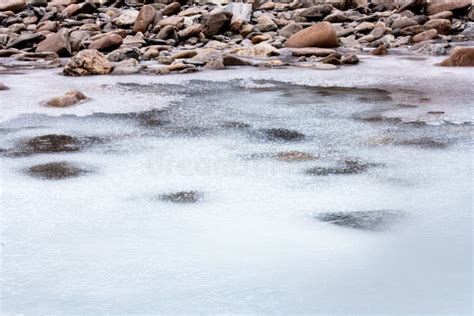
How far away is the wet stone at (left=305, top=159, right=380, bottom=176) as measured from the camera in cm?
315

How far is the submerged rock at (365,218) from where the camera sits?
97.9 inches

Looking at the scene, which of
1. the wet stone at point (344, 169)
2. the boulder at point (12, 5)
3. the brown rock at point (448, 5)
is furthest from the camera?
the boulder at point (12, 5)

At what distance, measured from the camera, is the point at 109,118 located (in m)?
4.54

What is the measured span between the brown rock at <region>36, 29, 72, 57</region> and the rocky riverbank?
0.01m

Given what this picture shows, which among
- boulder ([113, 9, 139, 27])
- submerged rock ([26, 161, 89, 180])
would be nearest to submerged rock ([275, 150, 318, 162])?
submerged rock ([26, 161, 89, 180])

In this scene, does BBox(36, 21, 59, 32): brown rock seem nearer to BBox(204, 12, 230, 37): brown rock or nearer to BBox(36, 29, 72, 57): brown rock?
BBox(36, 29, 72, 57): brown rock

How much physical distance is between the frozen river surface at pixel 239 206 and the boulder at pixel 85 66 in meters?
1.68

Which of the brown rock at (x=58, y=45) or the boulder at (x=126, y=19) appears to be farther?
the boulder at (x=126, y=19)

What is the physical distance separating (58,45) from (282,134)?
19.1ft

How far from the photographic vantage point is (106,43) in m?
9.12

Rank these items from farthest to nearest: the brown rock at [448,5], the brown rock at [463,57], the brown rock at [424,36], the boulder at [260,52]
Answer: the brown rock at [448,5] < the brown rock at [424,36] < the boulder at [260,52] < the brown rock at [463,57]

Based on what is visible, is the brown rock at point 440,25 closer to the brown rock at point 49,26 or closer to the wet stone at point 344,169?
the brown rock at point 49,26

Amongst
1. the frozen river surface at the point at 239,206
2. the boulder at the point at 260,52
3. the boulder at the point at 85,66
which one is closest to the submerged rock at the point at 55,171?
the frozen river surface at the point at 239,206

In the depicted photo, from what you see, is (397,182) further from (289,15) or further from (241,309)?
(289,15)
